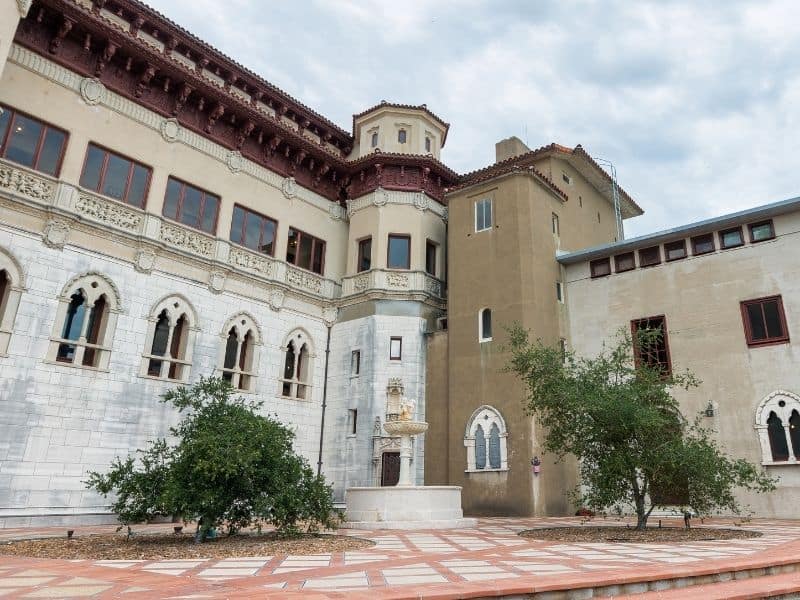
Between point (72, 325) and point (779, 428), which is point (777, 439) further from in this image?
point (72, 325)

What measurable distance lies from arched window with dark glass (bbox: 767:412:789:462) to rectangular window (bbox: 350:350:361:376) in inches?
524

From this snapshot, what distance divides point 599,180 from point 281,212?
14690 mm

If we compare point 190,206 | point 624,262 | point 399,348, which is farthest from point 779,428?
point 190,206

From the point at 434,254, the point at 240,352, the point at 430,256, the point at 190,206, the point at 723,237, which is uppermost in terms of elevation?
the point at 434,254

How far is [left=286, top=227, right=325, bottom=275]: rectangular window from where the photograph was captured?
22312mm

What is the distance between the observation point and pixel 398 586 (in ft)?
18.2

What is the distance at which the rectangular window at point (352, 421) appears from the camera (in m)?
21.0

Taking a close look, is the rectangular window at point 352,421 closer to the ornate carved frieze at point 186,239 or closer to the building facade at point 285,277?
the building facade at point 285,277

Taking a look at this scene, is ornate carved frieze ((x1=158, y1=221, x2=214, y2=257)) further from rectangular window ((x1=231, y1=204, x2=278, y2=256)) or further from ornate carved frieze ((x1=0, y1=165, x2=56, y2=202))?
ornate carved frieze ((x1=0, y1=165, x2=56, y2=202))

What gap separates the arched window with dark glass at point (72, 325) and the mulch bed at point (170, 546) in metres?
5.97

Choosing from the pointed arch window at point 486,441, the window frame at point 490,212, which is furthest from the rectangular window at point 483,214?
the pointed arch window at point 486,441

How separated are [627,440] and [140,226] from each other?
14.8m

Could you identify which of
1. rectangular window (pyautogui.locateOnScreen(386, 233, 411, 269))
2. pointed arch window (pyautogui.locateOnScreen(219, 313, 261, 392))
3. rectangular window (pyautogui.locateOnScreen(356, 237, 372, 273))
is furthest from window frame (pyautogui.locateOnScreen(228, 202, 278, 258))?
rectangular window (pyautogui.locateOnScreen(386, 233, 411, 269))

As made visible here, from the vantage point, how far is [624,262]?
21.0m
